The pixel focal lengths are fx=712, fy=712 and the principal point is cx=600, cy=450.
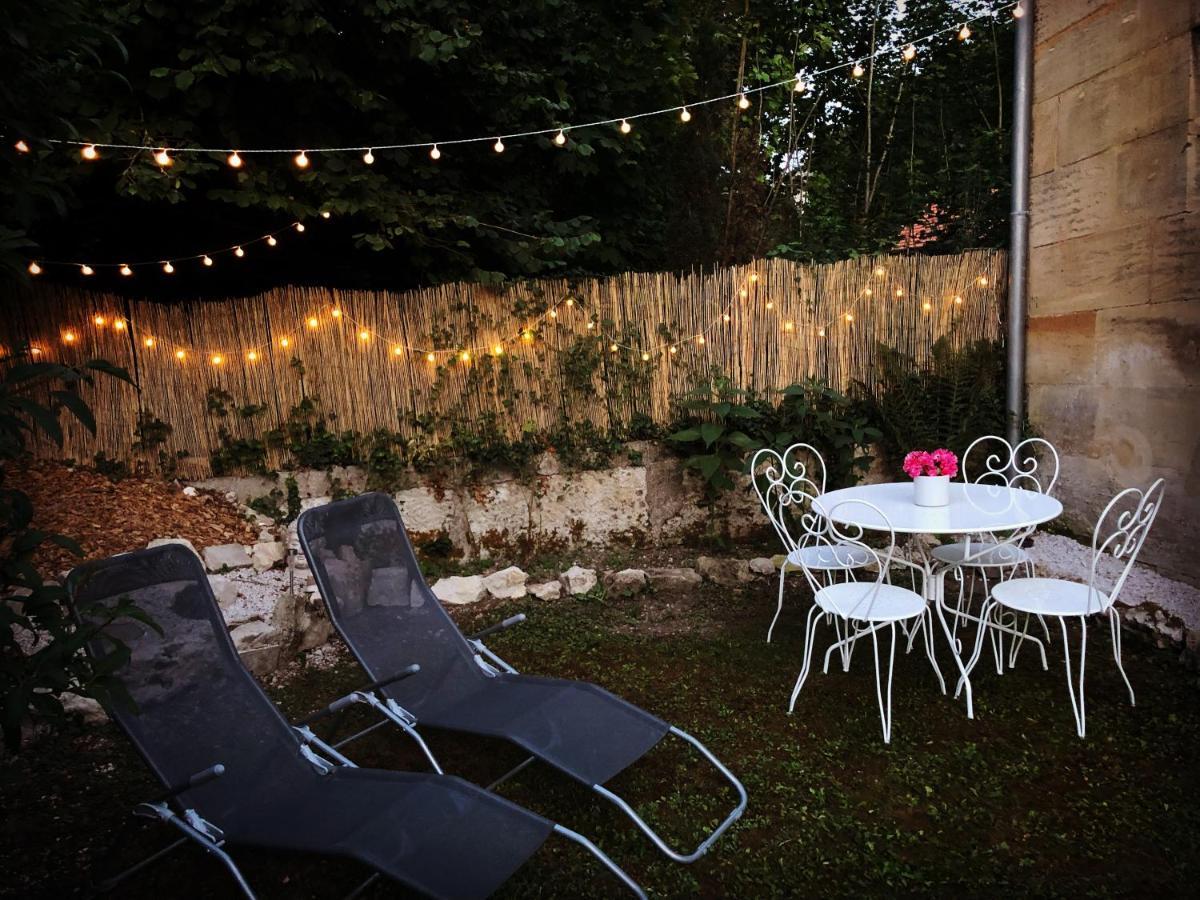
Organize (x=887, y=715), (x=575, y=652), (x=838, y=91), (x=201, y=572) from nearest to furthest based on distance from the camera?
1. (x=201, y=572)
2. (x=887, y=715)
3. (x=575, y=652)
4. (x=838, y=91)

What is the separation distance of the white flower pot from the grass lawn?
85cm

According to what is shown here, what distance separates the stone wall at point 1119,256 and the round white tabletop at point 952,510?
128cm

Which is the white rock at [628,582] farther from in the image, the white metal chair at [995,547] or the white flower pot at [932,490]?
the white flower pot at [932,490]

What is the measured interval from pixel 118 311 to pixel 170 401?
66 cm

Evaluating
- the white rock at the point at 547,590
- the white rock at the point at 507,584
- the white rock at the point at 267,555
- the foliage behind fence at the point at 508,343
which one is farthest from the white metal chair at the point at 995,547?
the white rock at the point at 267,555

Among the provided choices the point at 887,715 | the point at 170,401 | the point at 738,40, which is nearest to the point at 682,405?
the point at 887,715

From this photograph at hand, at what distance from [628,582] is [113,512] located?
327 centimetres

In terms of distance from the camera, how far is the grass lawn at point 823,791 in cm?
220

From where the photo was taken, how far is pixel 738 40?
8.52 m

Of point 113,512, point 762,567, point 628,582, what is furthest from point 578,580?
point 113,512

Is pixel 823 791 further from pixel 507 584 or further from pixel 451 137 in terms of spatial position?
pixel 451 137

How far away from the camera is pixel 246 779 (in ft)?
7.46

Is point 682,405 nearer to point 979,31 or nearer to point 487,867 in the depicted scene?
point 487,867

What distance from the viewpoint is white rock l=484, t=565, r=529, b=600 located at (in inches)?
184
